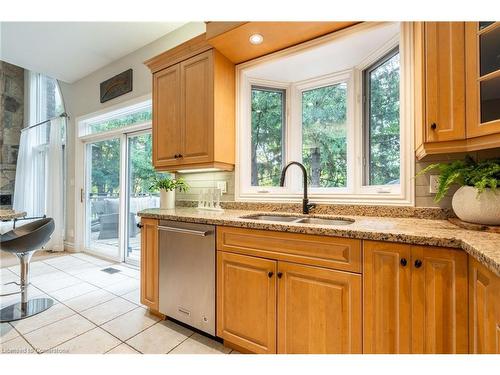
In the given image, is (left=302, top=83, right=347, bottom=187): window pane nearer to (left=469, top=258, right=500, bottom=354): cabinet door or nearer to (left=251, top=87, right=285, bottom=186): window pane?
(left=251, top=87, right=285, bottom=186): window pane

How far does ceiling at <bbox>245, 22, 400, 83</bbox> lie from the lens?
5.76ft

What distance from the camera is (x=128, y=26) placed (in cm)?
272

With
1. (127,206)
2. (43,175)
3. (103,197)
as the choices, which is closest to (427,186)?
(127,206)

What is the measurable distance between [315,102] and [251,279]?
5.65ft

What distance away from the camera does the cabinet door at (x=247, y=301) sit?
55.5 inches

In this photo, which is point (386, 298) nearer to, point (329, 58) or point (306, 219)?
point (306, 219)

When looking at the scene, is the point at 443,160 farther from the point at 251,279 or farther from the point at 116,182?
the point at 116,182

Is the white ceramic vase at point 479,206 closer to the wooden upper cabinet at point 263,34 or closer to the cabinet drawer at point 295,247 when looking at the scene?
the cabinet drawer at point 295,247

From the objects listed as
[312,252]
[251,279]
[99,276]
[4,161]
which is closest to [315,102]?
[312,252]

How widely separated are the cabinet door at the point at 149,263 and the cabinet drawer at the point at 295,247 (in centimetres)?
71

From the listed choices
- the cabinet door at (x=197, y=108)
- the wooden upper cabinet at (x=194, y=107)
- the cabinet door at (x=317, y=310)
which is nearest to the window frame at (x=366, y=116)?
the cabinet door at (x=317, y=310)

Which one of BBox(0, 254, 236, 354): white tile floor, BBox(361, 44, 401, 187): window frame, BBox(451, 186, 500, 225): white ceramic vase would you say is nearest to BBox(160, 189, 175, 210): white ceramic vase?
BBox(0, 254, 236, 354): white tile floor

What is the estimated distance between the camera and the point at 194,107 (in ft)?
7.09

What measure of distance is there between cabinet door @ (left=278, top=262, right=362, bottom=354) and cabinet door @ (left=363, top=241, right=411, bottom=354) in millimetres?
46
